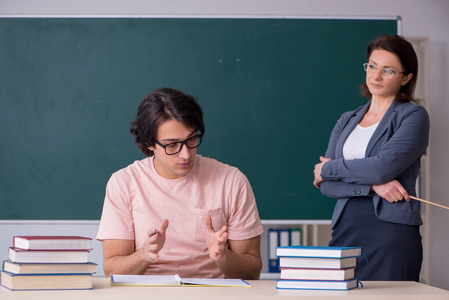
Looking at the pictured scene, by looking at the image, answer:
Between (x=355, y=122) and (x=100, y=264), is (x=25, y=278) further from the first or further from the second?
(x=100, y=264)

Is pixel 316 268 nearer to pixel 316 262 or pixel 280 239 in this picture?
pixel 316 262

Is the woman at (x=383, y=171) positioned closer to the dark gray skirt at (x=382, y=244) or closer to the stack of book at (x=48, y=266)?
the dark gray skirt at (x=382, y=244)

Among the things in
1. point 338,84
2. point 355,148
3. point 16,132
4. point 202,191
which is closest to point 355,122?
point 355,148

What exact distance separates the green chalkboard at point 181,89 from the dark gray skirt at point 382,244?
4.50ft

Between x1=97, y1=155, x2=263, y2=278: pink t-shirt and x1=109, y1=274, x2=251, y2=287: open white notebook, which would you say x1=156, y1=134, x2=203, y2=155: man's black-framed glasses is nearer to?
x1=97, y1=155, x2=263, y2=278: pink t-shirt

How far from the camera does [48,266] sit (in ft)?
4.40

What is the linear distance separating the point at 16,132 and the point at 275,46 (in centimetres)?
173

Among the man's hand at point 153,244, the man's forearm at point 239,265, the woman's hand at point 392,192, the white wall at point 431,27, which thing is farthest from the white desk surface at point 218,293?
the white wall at point 431,27

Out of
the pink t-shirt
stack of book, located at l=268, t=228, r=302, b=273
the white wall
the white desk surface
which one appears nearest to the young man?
the pink t-shirt

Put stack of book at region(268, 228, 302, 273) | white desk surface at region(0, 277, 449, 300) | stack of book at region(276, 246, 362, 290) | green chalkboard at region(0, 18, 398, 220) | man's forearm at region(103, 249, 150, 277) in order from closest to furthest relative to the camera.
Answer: white desk surface at region(0, 277, 449, 300) < stack of book at region(276, 246, 362, 290) < man's forearm at region(103, 249, 150, 277) < green chalkboard at region(0, 18, 398, 220) < stack of book at region(268, 228, 302, 273)

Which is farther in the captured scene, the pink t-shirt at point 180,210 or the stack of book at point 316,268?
the pink t-shirt at point 180,210

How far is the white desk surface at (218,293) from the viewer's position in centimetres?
126

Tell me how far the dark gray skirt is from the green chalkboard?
1.37 metres

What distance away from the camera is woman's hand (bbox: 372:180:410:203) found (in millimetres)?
1933
